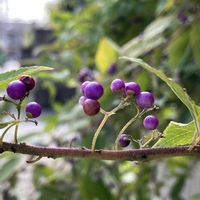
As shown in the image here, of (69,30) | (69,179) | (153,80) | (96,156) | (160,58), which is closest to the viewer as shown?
(96,156)

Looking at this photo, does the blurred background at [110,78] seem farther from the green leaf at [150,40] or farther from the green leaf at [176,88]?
the green leaf at [176,88]

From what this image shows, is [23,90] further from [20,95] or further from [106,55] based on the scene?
[106,55]

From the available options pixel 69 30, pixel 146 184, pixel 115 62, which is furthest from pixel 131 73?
pixel 69 30

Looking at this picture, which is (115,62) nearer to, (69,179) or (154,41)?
(154,41)

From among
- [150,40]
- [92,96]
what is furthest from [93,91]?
[150,40]

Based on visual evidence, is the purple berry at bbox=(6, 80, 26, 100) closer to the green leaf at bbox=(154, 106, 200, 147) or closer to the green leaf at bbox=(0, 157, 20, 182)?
the green leaf at bbox=(154, 106, 200, 147)
